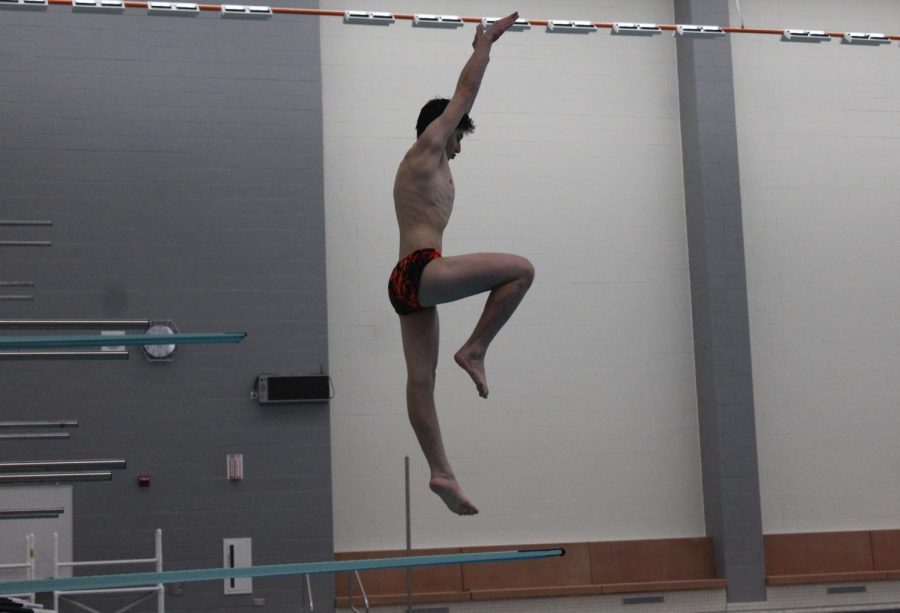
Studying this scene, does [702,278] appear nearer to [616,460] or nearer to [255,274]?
[616,460]

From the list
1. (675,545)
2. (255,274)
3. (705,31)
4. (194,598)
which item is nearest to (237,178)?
(255,274)

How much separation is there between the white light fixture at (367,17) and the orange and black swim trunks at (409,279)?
2789mm

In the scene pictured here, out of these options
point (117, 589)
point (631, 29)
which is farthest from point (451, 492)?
point (117, 589)

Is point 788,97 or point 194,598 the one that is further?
point 788,97

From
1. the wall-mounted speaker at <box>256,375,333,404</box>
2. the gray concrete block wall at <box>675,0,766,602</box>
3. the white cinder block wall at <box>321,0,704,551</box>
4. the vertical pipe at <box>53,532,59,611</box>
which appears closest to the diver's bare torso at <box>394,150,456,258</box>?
the vertical pipe at <box>53,532,59,611</box>

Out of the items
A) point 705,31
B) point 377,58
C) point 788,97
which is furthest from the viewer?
point 788,97

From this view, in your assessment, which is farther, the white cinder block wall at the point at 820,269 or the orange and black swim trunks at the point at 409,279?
the white cinder block wall at the point at 820,269

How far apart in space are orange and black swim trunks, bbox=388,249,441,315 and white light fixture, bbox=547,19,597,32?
301 centimetres

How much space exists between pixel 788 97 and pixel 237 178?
4386 mm

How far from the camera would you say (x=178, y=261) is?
795 centimetres

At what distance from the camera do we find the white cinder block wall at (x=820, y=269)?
8.95 metres

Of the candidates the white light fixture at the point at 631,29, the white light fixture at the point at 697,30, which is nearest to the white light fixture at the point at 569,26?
the white light fixture at the point at 631,29

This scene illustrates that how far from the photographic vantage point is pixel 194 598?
773cm

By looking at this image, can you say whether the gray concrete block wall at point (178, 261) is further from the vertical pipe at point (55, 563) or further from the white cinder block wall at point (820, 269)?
the white cinder block wall at point (820, 269)
